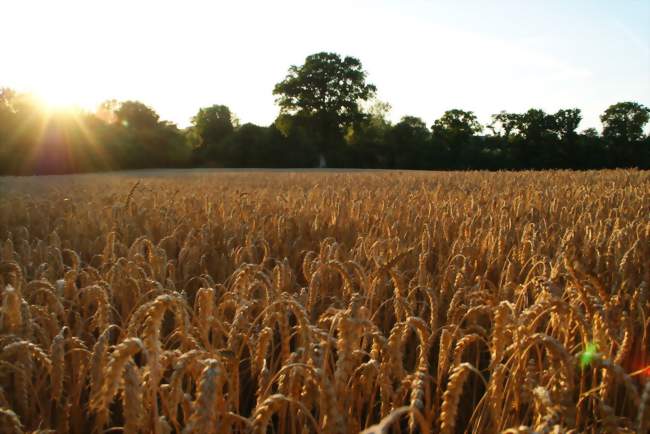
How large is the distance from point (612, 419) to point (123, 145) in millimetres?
34008

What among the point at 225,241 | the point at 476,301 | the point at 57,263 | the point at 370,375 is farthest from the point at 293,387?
the point at 225,241

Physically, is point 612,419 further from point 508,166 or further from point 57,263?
point 508,166

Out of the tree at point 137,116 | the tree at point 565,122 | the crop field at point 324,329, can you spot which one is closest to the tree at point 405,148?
the tree at point 565,122

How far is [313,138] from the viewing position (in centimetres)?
5178

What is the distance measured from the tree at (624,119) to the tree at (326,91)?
2429 centimetres

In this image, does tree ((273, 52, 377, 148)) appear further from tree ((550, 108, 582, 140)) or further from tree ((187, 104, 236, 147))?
tree ((550, 108, 582, 140))

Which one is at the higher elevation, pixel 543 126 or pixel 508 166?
pixel 543 126

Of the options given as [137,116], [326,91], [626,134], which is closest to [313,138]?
[326,91]

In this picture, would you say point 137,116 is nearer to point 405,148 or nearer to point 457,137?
point 405,148

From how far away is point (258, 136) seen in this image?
44.4 meters

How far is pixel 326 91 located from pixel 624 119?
31053 mm

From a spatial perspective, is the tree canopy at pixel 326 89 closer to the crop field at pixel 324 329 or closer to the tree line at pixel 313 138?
the tree line at pixel 313 138

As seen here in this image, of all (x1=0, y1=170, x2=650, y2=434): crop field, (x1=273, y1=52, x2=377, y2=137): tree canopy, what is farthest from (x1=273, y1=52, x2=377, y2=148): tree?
(x1=0, y1=170, x2=650, y2=434): crop field

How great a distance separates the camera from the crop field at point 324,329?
1019 mm
